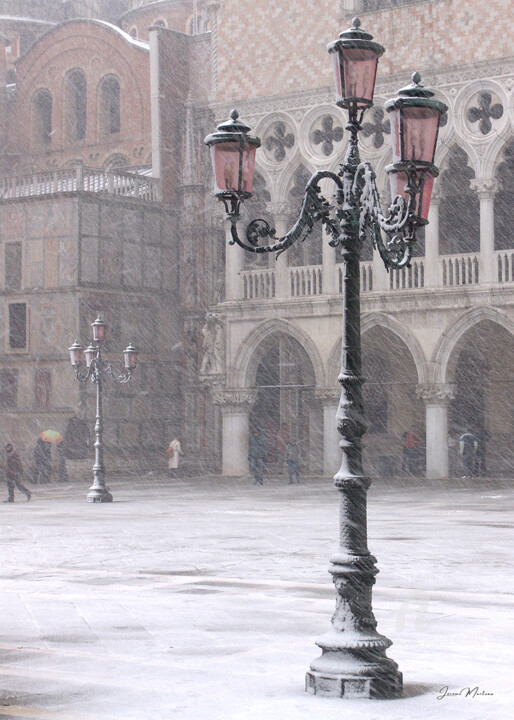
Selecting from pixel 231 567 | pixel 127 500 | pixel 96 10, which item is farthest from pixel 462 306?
pixel 96 10

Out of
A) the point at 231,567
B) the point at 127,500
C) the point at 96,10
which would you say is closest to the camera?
the point at 231,567

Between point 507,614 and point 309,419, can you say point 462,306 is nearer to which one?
point 309,419

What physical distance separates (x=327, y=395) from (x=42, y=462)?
292 inches

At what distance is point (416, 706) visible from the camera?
7184mm

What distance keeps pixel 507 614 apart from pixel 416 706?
336 centimetres

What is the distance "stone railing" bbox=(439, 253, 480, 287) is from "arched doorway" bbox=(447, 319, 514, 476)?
226 cm

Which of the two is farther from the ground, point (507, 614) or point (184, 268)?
point (184, 268)

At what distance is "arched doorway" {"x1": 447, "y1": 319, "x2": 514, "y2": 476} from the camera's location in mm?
32906

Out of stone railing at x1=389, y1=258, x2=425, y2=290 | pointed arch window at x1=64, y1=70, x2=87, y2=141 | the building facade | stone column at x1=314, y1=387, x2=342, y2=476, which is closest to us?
the building facade

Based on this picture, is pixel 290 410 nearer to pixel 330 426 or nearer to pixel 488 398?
pixel 330 426

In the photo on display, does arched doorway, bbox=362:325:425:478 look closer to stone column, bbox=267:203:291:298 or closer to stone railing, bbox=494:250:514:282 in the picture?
stone column, bbox=267:203:291:298

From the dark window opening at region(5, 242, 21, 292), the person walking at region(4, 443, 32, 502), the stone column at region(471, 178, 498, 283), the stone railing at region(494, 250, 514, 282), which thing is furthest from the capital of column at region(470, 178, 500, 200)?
the dark window opening at region(5, 242, 21, 292)

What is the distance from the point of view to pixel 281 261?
109 ft

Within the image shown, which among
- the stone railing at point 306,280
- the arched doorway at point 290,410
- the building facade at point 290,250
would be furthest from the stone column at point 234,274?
the arched doorway at point 290,410
